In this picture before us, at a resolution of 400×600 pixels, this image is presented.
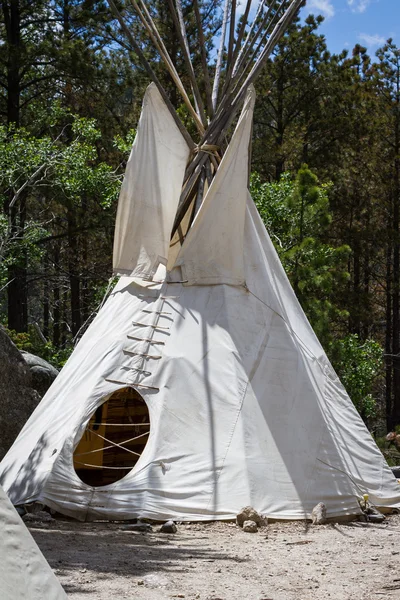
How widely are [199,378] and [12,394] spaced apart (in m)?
3.06

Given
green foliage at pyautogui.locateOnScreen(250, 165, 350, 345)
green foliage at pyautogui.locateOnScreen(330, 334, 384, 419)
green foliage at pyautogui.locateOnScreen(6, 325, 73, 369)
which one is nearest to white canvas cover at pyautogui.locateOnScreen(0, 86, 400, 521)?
green foliage at pyautogui.locateOnScreen(250, 165, 350, 345)

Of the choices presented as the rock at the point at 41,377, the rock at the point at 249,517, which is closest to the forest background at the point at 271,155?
the rock at the point at 41,377

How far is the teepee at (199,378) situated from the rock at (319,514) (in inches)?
3.7

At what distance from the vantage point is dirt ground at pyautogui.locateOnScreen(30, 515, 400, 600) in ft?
14.4

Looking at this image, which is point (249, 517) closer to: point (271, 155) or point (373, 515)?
point (373, 515)

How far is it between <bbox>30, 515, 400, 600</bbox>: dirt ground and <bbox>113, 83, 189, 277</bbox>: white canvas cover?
8.47 feet

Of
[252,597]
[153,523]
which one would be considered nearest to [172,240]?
[153,523]

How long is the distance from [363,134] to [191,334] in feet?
43.9

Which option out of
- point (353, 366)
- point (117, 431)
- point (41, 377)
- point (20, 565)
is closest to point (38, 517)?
point (117, 431)

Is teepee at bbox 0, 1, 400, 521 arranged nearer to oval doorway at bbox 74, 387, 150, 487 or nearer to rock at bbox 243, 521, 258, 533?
oval doorway at bbox 74, 387, 150, 487

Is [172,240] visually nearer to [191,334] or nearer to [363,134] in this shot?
[191,334]

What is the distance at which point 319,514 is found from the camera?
6426 millimetres

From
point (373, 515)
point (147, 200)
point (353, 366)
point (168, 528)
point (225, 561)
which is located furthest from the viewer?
point (353, 366)

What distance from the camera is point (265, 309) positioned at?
7648 millimetres
